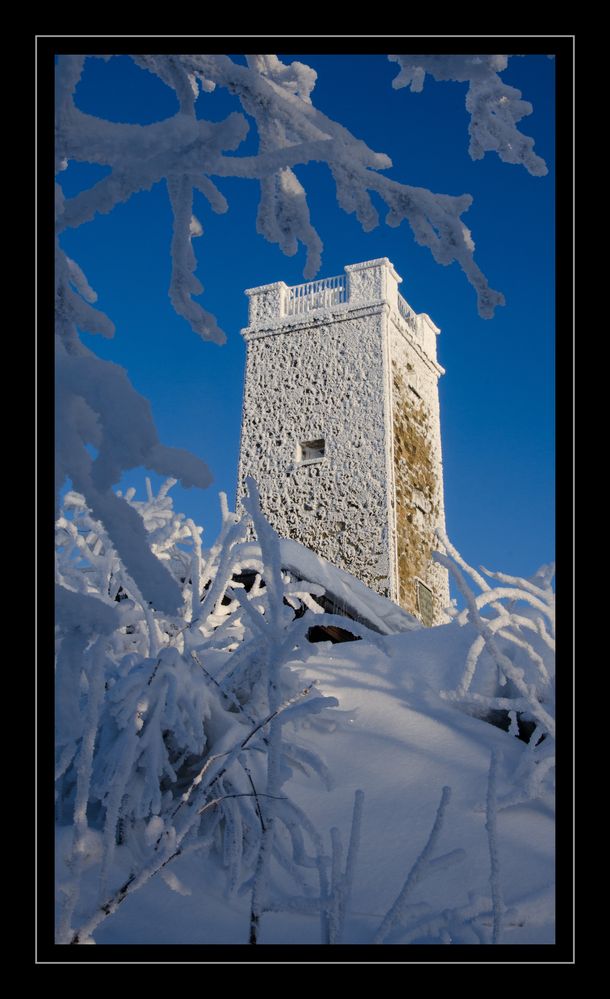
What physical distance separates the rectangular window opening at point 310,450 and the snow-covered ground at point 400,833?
10.5 meters

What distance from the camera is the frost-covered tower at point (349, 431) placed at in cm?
1266

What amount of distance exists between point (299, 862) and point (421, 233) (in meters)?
1.51

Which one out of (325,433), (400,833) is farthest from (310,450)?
(400,833)

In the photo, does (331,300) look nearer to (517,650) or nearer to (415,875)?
(517,650)

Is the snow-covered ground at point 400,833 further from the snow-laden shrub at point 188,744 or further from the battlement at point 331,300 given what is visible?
the battlement at point 331,300

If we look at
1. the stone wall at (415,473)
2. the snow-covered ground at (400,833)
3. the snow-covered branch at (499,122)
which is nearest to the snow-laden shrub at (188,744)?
the snow-covered ground at (400,833)

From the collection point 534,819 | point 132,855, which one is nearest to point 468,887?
point 534,819

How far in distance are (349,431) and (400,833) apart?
11434 millimetres

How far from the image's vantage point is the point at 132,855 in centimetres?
192

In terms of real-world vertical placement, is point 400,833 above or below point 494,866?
below

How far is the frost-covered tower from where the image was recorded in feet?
41.5

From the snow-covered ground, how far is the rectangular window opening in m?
10.5

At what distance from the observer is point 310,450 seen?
13.7 metres
